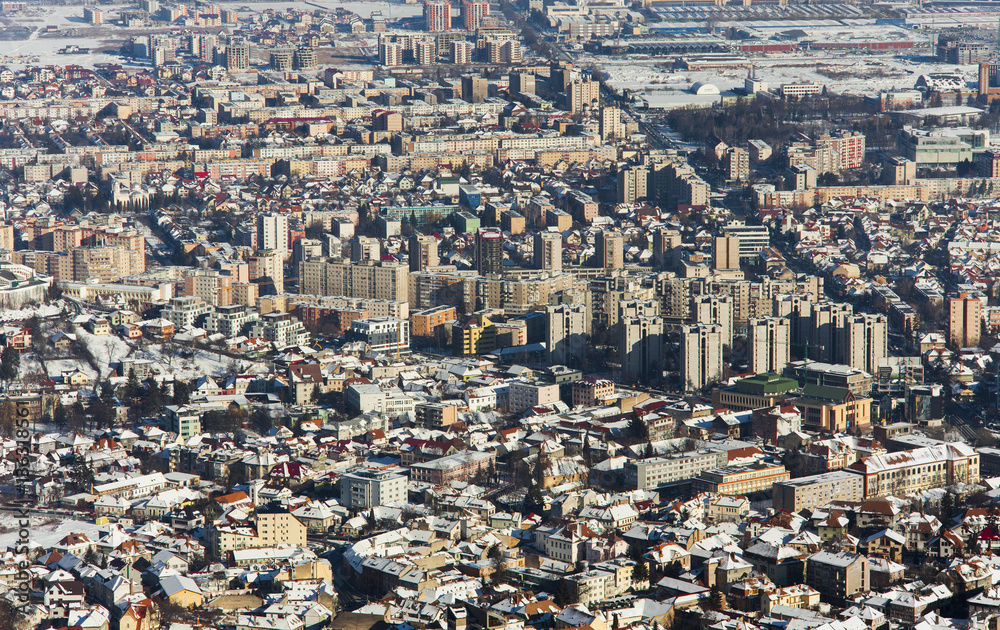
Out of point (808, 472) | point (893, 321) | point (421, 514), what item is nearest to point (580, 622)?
point (421, 514)

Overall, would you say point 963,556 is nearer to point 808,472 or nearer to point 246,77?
point 808,472

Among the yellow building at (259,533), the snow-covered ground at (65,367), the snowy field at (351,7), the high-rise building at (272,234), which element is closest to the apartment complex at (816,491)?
the yellow building at (259,533)

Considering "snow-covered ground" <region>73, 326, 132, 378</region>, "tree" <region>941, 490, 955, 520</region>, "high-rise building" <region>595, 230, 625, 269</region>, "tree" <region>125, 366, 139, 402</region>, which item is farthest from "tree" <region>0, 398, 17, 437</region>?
"high-rise building" <region>595, 230, 625, 269</region>

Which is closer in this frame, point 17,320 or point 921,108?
point 17,320

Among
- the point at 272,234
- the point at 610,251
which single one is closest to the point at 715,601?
the point at 610,251

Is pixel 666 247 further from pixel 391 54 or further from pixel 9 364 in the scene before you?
pixel 391 54

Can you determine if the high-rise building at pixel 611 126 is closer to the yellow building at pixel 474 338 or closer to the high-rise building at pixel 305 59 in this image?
the high-rise building at pixel 305 59

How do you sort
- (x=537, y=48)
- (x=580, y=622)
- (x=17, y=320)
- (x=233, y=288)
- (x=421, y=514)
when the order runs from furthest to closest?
1. (x=537, y=48)
2. (x=233, y=288)
3. (x=17, y=320)
4. (x=421, y=514)
5. (x=580, y=622)
